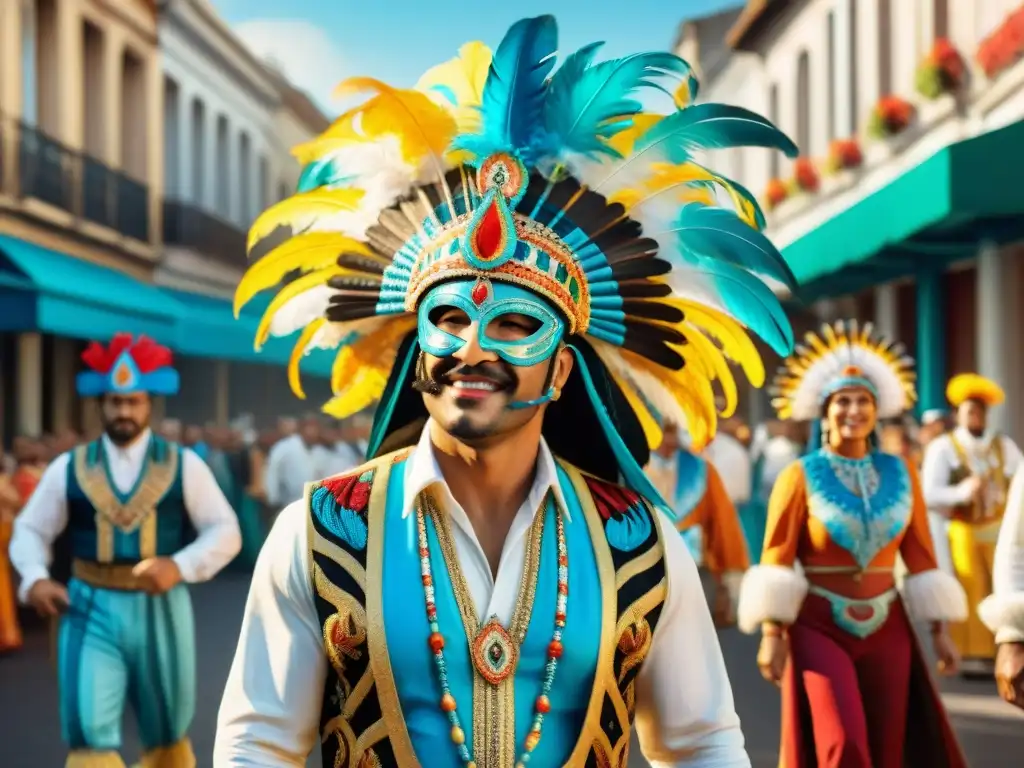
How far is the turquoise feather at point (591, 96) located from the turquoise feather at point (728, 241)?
26cm

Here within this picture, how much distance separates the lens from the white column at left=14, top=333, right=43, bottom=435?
18344 millimetres

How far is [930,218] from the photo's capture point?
1278cm

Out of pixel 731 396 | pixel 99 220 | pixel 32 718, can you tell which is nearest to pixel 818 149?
pixel 99 220

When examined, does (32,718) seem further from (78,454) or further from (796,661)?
(796,661)

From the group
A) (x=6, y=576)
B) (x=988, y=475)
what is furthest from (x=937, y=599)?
(x=6, y=576)

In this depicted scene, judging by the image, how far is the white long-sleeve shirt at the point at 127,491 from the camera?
6645mm

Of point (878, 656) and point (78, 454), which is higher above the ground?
point (78, 454)

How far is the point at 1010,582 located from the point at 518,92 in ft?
9.25

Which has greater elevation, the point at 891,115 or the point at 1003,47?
the point at 891,115

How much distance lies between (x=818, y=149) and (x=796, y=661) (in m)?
21.0

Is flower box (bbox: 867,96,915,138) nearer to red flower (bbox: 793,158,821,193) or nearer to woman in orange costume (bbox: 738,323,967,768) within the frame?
red flower (bbox: 793,158,821,193)

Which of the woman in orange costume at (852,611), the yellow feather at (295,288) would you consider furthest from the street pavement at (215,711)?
the yellow feather at (295,288)

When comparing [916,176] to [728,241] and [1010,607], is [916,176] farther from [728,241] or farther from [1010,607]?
[728,241]

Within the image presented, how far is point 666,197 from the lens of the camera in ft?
11.0
